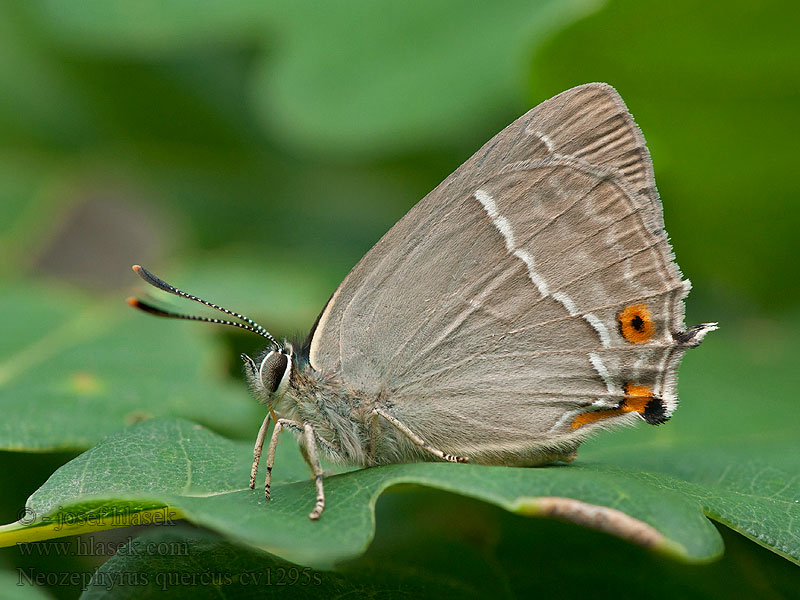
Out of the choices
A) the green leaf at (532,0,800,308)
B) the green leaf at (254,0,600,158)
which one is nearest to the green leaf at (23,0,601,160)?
the green leaf at (254,0,600,158)

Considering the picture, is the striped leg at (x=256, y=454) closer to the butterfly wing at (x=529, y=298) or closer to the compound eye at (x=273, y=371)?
the compound eye at (x=273, y=371)

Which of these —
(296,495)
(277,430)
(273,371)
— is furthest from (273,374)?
(296,495)

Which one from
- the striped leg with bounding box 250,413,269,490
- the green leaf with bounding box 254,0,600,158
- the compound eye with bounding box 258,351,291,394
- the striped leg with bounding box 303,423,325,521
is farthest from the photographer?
the green leaf with bounding box 254,0,600,158

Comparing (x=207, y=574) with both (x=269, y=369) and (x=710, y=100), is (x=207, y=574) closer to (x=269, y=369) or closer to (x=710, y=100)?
(x=269, y=369)

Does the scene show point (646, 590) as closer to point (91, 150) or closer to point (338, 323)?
point (338, 323)

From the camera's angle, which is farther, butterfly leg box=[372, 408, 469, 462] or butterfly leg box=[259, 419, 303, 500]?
butterfly leg box=[372, 408, 469, 462]

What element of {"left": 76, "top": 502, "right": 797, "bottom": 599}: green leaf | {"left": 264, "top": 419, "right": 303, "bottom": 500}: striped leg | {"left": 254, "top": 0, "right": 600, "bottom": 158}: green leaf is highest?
{"left": 254, "top": 0, "right": 600, "bottom": 158}: green leaf

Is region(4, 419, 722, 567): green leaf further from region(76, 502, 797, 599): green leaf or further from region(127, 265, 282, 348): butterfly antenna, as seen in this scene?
region(127, 265, 282, 348): butterfly antenna

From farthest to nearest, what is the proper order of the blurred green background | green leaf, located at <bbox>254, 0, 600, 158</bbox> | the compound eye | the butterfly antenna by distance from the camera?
green leaf, located at <bbox>254, 0, 600, 158</bbox> < the blurred green background < the compound eye < the butterfly antenna
